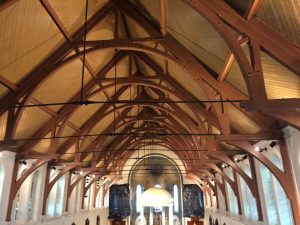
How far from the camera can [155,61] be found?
11.8 m

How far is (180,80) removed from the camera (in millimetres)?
11148

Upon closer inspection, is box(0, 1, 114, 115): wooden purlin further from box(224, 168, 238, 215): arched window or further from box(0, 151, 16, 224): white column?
box(224, 168, 238, 215): arched window

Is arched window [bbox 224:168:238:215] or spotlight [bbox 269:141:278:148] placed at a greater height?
spotlight [bbox 269:141:278:148]

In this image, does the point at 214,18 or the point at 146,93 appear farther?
the point at 146,93

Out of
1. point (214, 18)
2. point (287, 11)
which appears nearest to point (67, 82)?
point (214, 18)

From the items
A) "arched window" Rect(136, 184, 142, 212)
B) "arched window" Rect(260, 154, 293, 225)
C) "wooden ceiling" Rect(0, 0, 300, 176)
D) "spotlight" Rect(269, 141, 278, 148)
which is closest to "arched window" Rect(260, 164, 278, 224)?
"arched window" Rect(260, 154, 293, 225)

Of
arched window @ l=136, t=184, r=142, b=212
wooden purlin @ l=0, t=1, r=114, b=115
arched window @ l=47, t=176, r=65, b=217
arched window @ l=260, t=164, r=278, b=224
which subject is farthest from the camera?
arched window @ l=136, t=184, r=142, b=212

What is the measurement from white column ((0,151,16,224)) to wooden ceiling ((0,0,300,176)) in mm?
468

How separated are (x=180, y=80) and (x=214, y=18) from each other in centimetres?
584

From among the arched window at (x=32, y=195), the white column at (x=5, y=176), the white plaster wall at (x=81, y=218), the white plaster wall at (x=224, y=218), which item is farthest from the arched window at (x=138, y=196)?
the white column at (x=5, y=176)

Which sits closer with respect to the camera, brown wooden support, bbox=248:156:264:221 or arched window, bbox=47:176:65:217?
brown wooden support, bbox=248:156:264:221

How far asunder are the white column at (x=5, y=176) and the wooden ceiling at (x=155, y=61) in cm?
47

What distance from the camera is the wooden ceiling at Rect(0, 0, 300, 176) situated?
16.7ft

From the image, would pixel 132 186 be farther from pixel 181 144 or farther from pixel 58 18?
pixel 58 18
